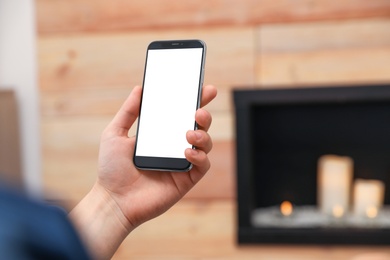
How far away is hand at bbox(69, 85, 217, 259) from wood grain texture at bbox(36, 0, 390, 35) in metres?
1.03

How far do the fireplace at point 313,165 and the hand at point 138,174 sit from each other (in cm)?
101

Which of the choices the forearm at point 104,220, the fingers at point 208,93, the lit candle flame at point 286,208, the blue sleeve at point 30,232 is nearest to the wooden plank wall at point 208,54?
the lit candle flame at point 286,208

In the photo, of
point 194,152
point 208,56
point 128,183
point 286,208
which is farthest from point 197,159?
point 286,208

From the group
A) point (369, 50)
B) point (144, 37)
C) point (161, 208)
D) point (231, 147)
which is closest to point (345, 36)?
point (369, 50)

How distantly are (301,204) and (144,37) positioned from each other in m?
0.82

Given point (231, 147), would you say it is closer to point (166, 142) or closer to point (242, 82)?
point (242, 82)

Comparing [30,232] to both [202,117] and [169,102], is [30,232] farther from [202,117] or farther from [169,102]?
[169,102]

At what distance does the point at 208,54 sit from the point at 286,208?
0.60 metres

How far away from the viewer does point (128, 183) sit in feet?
3.07

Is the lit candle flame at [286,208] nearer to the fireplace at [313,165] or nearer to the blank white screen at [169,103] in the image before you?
the fireplace at [313,165]

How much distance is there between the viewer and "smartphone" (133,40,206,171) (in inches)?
38.9

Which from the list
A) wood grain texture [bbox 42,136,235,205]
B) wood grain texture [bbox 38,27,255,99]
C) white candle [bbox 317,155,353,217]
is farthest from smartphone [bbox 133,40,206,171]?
white candle [bbox 317,155,353,217]

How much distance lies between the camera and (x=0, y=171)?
2.19 m

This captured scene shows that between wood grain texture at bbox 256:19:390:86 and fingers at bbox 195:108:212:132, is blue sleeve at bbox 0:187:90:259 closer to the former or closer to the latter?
fingers at bbox 195:108:212:132
